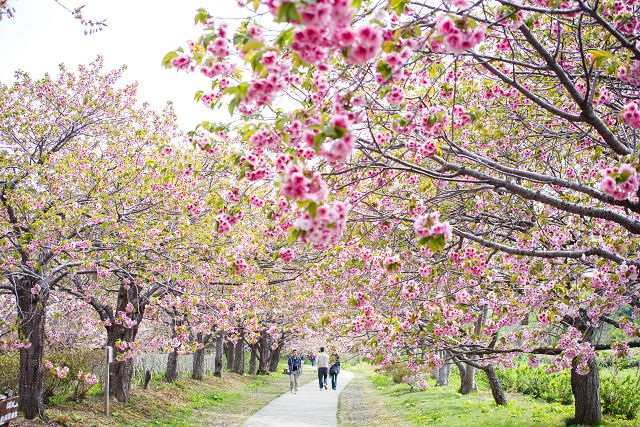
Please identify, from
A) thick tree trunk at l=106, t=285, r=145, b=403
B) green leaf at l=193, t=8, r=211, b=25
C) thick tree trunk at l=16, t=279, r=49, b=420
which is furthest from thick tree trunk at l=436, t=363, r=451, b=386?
green leaf at l=193, t=8, r=211, b=25

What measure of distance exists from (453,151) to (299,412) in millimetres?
10949

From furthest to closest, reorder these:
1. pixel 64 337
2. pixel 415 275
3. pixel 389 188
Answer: pixel 64 337 < pixel 415 275 < pixel 389 188

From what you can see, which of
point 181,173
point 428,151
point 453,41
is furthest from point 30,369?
point 453,41

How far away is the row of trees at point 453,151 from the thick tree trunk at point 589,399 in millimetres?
37

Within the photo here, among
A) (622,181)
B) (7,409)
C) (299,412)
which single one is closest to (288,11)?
(622,181)

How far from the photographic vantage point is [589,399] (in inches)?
412

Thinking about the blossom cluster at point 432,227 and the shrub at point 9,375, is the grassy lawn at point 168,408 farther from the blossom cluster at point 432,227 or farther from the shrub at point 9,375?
the blossom cluster at point 432,227

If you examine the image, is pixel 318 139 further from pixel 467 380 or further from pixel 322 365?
pixel 322 365

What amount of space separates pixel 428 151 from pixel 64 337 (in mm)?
16723

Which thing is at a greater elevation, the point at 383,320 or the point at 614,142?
the point at 614,142

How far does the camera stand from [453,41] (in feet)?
10.3

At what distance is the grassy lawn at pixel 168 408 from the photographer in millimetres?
10975

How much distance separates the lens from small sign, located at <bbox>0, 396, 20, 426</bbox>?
6273 mm

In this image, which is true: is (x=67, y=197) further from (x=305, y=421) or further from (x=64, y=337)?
(x=64, y=337)
